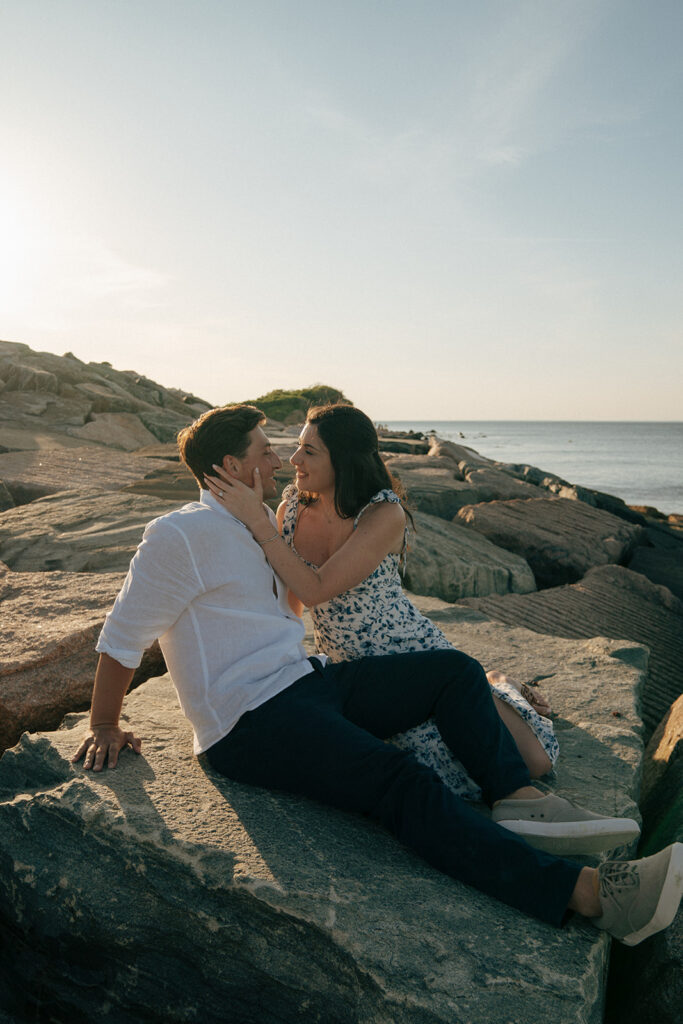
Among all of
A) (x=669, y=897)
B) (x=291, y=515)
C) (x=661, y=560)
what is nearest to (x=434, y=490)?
(x=661, y=560)

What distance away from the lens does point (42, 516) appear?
5543 millimetres

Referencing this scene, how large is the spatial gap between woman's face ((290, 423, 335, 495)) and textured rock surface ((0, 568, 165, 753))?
4.30 feet

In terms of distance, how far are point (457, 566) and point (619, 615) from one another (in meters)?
1.36

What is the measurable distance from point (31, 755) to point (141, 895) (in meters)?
0.68

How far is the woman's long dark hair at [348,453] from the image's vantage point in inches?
116

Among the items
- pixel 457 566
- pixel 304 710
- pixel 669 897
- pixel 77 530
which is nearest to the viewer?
pixel 669 897

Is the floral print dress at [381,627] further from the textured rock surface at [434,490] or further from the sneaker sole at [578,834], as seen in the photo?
the textured rock surface at [434,490]

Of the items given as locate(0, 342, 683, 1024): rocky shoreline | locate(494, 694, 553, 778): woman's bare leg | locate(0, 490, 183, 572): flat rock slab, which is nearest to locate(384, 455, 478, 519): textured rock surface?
locate(0, 490, 183, 572): flat rock slab

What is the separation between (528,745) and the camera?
2752 millimetres

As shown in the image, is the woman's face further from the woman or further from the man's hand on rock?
the man's hand on rock

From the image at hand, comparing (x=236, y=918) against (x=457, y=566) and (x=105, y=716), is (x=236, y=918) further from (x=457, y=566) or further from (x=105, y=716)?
(x=457, y=566)

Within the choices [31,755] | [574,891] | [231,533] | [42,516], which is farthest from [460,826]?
[42,516]

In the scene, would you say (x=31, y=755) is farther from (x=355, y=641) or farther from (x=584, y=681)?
(x=584, y=681)

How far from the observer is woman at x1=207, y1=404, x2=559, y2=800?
8.56 feet
